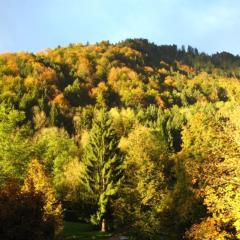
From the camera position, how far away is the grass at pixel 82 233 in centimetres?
5010

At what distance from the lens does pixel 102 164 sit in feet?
198

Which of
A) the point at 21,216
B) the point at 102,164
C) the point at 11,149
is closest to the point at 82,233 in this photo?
the point at 102,164

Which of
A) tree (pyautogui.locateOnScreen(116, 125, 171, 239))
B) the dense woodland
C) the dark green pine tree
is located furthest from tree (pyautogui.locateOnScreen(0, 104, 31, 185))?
the dark green pine tree

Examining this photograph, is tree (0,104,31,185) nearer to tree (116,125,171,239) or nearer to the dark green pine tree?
tree (116,125,171,239)

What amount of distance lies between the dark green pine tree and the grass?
223 centimetres

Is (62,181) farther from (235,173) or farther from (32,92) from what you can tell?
(32,92)

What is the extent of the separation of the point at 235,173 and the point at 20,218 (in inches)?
472

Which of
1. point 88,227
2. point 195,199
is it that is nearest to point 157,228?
point 195,199

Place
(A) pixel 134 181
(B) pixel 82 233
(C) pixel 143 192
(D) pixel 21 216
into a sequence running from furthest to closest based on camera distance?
(B) pixel 82 233 → (A) pixel 134 181 → (C) pixel 143 192 → (D) pixel 21 216

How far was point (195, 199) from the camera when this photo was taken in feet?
105

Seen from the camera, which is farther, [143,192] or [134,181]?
[134,181]

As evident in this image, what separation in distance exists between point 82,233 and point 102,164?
10614mm

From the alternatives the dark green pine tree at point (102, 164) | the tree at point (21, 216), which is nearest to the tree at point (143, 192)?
the dark green pine tree at point (102, 164)

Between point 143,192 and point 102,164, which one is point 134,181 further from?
point 102,164
